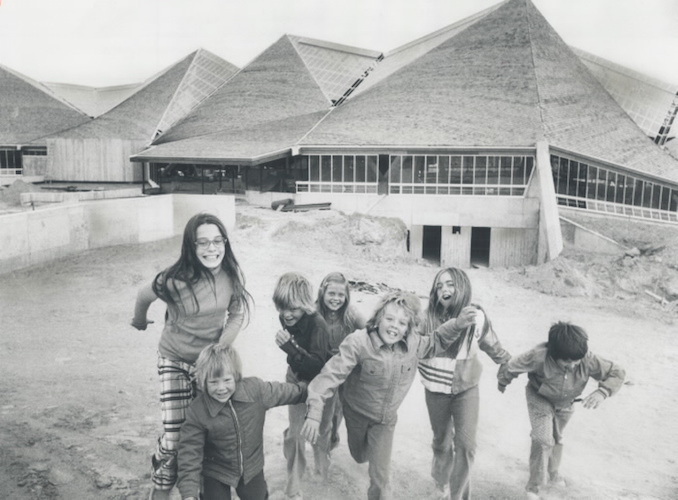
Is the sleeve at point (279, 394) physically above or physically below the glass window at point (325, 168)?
below

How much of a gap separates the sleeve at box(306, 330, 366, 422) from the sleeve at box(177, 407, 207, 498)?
63 centimetres

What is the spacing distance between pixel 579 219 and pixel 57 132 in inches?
908

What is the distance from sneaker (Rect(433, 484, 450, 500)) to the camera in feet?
14.0

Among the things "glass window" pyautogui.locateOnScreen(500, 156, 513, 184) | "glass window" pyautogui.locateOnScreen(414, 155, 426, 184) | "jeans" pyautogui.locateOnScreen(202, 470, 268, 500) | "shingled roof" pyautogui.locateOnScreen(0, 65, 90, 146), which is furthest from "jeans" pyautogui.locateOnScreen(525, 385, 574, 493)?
"shingled roof" pyautogui.locateOnScreen(0, 65, 90, 146)

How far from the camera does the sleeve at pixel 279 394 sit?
11.4 feet

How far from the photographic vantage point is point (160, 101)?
2805 centimetres

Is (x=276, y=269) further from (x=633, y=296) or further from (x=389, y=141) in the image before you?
(x=389, y=141)

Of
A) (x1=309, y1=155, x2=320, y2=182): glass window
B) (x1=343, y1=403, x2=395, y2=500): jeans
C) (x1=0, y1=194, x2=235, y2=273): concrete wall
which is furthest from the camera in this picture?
(x1=309, y1=155, x2=320, y2=182): glass window

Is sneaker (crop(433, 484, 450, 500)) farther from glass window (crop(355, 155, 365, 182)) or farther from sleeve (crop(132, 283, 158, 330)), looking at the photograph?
glass window (crop(355, 155, 365, 182))

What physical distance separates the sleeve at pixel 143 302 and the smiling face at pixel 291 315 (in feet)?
2.63

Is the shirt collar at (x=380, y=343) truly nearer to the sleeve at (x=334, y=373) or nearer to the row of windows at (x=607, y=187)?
the sleeve at (x=334, y=373)

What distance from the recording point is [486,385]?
6.80 m

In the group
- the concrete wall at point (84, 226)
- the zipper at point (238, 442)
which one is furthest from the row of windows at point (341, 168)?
the zipper at point (238, 442)

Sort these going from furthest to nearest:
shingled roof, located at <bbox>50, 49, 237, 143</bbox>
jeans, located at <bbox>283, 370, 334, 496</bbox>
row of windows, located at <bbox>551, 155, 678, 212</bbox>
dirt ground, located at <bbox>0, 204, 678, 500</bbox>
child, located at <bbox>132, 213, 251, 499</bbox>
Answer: shingled roof, located at <bbox>50, 49, 237, 143</bbox> < row of windows, located at <bbox>551, 155, 678, 212</bbox> < dirt ground, located at <bbox>0, 204, 678, 500</bbox> < jeans, located at <bbox>283, 370, 334, 496</bbox> < child, located at <bbox>132, 213, 251, 499</bbox>
